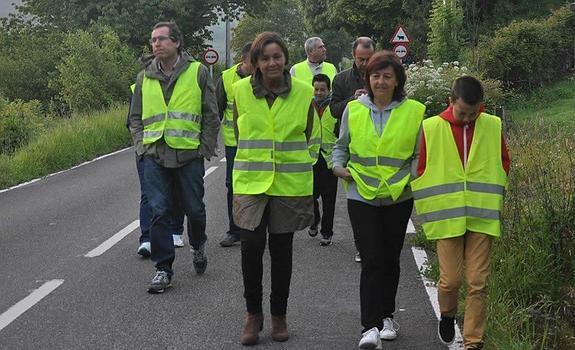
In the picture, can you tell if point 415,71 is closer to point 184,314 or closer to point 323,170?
point 323,170

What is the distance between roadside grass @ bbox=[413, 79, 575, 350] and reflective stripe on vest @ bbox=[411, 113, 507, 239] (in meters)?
0.71

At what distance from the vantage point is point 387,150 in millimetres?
5348

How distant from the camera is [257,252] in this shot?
5496 millimetres

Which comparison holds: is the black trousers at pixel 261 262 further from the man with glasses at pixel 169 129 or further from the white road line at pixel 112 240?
the white road line at pixel 112 240

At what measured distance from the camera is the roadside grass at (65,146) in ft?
50.6

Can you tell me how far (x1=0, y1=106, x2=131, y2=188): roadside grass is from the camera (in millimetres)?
15422

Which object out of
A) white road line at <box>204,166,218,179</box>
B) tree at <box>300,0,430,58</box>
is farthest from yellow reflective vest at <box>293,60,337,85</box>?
Result: tree at <box>300,0,430,58</box>

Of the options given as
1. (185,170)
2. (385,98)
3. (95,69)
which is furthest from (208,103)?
(95,69)

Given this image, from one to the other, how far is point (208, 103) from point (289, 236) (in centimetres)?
189

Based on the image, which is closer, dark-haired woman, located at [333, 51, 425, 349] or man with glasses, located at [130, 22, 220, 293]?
dark-haired woman, located at [333, 51, 425, 349]

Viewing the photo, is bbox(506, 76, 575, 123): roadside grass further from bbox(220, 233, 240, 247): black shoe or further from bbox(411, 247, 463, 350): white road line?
bbox(220, 233, 240, 247): black shoe

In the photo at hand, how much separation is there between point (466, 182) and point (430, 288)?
2.14 metres

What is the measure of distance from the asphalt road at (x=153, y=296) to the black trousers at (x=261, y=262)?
0.95 feet

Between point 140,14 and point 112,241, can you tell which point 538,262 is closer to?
point 112,241
